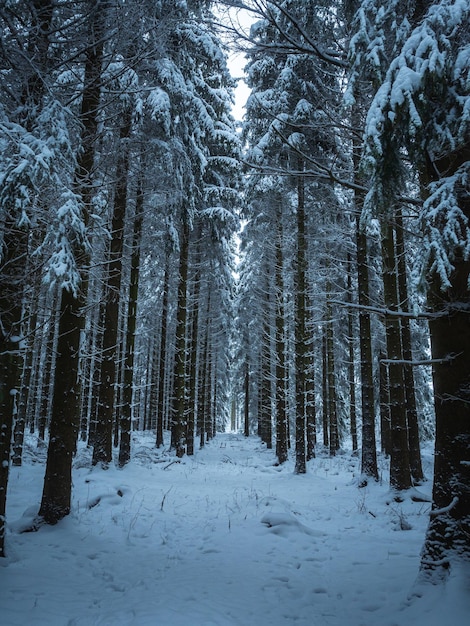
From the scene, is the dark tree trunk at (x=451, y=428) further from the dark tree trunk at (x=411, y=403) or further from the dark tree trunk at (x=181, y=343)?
the dark tree trunk at (x=181, y=343)

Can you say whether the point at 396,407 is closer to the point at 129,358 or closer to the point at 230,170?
the point at 129,358

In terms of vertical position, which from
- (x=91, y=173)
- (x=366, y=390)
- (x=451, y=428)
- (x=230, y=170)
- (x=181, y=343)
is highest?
(x=230, y=170)

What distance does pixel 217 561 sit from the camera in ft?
17.7

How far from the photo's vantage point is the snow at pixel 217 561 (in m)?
3.87

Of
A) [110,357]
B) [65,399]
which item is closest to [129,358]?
[110,357]

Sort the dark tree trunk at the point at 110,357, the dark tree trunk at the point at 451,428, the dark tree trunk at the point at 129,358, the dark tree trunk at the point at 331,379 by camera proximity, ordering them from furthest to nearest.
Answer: the dark tree trunk at the point at 331,379 < the dark tree trunk at the point at 129,358 < the dark tree trunk at the point at 110,357 < the dark tree trunk at the point at 451,428

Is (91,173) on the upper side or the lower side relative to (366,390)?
upper

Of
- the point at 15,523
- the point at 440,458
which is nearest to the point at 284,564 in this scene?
the point at 440,458

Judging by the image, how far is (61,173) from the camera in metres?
5.54

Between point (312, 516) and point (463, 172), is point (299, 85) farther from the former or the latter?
point (312, 516)

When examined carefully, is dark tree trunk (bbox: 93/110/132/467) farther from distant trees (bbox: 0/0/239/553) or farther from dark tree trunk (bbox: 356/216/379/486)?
dark tree trunk (bbox: 356/216/379/486)

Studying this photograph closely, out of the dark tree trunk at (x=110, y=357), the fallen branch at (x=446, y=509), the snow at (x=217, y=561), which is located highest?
the dark tree trunk at (x=110, y=357)

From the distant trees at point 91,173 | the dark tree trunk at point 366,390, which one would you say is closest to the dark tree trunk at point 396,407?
the dark tree trunk at point 366,390

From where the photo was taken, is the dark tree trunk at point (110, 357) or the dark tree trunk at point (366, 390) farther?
the dark tree trunk at point (110, 357)
